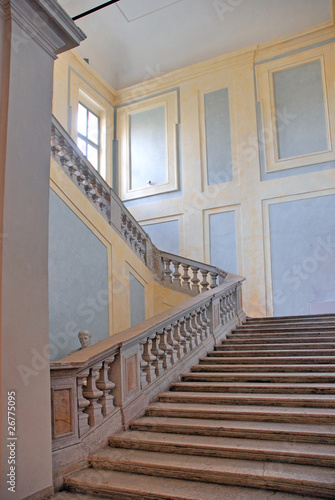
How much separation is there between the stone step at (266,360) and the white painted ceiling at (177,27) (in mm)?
8454

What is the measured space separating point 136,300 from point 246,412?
4.54 metres

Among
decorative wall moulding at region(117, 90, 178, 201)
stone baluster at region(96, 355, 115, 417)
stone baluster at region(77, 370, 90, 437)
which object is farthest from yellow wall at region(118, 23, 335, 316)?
stone baluster at region(77, 370, 90, 437)

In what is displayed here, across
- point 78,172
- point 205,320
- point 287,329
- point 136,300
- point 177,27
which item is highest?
point 177,27

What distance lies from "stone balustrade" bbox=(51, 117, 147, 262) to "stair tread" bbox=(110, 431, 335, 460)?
4214mm

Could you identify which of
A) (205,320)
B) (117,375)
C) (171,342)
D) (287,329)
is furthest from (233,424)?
(287,329)

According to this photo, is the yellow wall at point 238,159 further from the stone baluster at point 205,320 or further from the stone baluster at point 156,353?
the stone baluster at point 156,353

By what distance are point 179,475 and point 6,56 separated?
319 centimetres

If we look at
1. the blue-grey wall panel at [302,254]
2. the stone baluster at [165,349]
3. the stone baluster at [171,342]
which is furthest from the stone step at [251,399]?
the blue-grey wall panel at [302,254]

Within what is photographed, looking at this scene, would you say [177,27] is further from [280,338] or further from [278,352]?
[278,352]

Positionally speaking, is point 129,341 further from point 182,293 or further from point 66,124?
point 66,124

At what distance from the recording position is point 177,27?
11.3 meters

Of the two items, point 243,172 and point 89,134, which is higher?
point 89,134

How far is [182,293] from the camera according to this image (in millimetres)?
8680

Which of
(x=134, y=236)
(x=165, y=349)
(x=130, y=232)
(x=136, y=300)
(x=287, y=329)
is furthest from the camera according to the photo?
(x=134, y=236)
